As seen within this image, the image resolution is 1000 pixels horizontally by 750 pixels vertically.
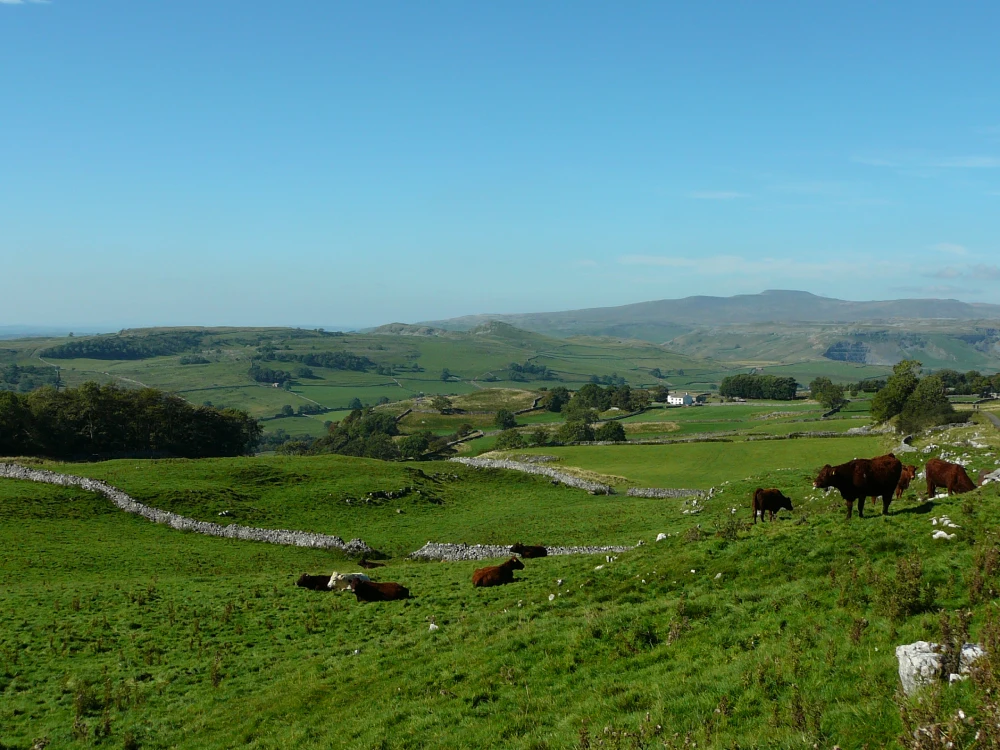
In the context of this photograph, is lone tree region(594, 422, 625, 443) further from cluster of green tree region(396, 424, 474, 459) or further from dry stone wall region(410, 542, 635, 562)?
A: dry stone wall region(410, 542, 635, 562)

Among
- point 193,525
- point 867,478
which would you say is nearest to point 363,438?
point 193,525

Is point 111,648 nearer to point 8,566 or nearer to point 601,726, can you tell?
point 8,566

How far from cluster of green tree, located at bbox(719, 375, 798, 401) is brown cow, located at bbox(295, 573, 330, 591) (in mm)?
169501

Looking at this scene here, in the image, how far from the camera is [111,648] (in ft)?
66.4

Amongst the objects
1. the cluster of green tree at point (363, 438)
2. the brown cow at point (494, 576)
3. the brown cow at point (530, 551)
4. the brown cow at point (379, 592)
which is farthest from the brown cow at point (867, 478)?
the cluster of green tree at point (363, 438)

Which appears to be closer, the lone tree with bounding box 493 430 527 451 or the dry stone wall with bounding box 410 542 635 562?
the dry stone wall with bounding box 410 542 635 562

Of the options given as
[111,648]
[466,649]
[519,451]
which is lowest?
[519,451]

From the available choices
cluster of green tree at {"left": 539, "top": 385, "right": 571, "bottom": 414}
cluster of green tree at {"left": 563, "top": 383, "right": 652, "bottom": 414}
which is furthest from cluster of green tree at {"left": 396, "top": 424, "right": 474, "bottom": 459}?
cluster of green tree at {"left": 539, "top": 385, "right": 571, "bottom": 414}

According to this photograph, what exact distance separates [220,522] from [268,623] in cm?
2176

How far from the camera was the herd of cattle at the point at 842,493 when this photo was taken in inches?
742

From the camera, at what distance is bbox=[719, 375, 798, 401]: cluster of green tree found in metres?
179

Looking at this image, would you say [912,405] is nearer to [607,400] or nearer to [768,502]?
[768,502]

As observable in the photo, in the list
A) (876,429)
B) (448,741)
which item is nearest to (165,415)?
(448,741)

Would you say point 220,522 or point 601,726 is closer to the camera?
point 601,726
